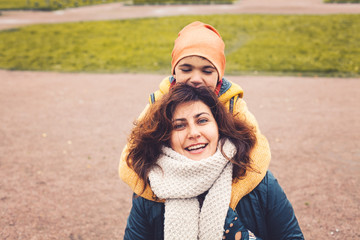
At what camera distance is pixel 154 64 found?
31.4ft

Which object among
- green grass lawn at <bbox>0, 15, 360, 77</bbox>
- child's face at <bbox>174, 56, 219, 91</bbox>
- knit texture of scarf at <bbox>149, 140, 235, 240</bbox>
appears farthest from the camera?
green grass lawn at <bbox>0, 15, 360, 77</bbox>

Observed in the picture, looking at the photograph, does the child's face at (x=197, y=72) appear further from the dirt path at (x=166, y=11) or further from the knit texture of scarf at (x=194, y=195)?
the dirt path at (x=166, y=11)

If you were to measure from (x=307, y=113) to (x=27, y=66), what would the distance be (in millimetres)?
7647

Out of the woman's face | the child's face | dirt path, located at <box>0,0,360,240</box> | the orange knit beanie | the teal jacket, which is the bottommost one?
dirt path, located at <box>0,0,360,240</box>

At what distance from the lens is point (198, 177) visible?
1812mm

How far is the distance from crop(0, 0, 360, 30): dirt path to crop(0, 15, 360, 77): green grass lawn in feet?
5.75

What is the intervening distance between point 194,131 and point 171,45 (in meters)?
9.70

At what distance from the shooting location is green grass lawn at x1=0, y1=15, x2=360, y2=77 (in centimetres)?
920

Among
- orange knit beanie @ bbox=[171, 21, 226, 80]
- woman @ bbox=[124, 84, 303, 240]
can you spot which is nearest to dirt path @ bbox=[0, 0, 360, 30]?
orange knit beanie @ bbox=[171, 21, 226, 80]

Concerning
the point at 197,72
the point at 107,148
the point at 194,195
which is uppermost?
the point at 197,72

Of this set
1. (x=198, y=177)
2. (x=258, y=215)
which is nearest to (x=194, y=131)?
(x=198, y=177)

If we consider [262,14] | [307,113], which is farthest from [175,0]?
[307,113]

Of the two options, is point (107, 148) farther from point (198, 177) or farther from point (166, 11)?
point (166, 11)

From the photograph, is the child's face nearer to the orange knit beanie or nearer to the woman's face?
the orange knit beanie
